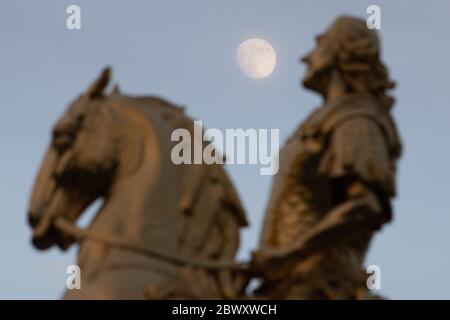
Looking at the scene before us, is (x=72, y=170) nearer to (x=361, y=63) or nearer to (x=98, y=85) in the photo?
(x=98, y=85)

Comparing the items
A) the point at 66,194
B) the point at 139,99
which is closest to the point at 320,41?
the point at 139,99

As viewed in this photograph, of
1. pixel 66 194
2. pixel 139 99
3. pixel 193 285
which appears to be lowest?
pixel 193 285

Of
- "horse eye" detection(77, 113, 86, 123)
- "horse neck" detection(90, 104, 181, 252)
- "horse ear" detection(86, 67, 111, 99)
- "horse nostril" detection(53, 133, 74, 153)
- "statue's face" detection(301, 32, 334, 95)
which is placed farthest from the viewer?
"statue's face" detection(301, 32, 334, 95)

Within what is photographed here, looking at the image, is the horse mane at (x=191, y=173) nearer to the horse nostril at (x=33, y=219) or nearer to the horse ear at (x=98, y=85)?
the horse ear at (x=98, y=85)

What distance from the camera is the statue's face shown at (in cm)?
1120

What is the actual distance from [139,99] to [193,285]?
4.96 ft

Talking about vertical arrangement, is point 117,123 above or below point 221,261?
above

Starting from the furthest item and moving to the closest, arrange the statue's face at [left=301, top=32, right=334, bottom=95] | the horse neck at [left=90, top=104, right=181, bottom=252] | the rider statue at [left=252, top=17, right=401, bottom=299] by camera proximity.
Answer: the statue's face at [left=301, top=32, right=334, bottom=95]
the rider statue at [left=252, top=17, right=401, bottom=299]
the horse neck at [left=90, top=104, right=181, bottom=252]

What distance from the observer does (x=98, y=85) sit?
10.8 m

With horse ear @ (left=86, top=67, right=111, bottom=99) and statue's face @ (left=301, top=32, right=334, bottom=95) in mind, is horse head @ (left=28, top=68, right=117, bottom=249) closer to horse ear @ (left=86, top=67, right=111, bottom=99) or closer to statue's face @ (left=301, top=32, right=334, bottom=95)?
horse ear @ (left=86, top=67, right=111, bottom=99)

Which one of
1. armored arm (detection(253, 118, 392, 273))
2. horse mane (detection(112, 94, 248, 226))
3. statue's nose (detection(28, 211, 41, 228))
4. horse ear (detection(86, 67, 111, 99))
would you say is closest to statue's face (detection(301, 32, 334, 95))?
armored arm (detection(253, 118, 392, 273))

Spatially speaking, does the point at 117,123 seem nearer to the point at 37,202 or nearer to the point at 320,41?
the point at 37,202

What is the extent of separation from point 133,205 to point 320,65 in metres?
1.65

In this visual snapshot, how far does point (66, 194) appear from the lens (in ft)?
34.7
